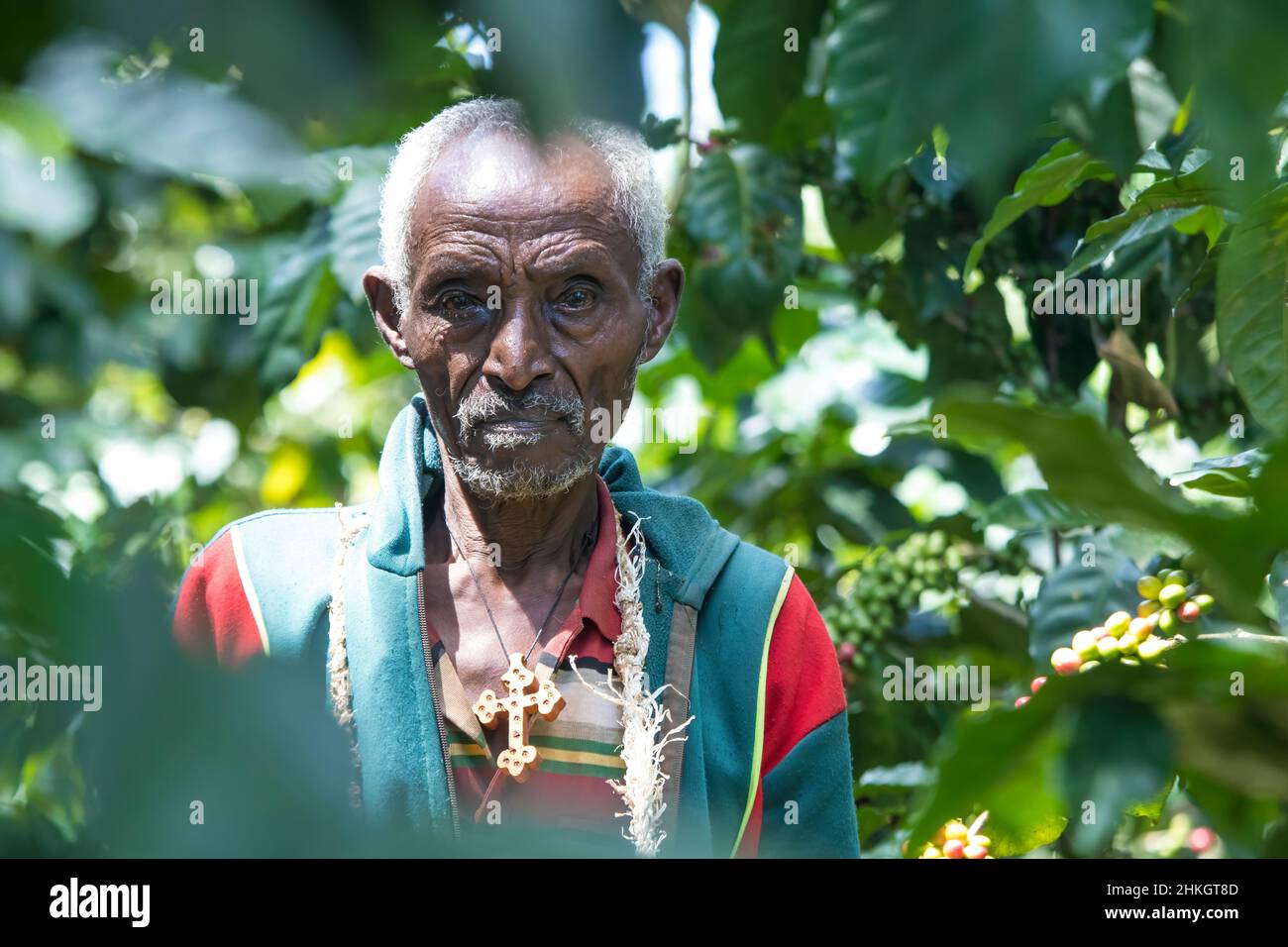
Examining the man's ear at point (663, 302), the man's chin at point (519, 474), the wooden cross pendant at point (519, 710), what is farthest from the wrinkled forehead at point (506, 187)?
the wooden cross pendant at point (519, 710)

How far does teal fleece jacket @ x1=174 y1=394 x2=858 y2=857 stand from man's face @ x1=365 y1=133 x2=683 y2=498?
0.15 m

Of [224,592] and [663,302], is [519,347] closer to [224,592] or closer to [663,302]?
[663,302]

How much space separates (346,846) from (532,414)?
1.07 m

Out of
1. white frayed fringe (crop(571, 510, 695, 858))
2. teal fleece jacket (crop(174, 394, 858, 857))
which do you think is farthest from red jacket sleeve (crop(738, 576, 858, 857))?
white frayed fringe (crop(571, 510, 695, 858))

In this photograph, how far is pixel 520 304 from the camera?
1404mm

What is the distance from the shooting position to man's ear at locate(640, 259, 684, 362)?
5.12 feet

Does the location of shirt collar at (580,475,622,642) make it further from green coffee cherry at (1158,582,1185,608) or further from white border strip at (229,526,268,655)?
green coffee cherry at (1158,582,1185,608)

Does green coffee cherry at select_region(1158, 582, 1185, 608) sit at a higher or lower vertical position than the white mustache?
lower

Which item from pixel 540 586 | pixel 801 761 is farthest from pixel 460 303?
pixel 801 761

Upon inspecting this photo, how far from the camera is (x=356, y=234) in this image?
2.00 meters
